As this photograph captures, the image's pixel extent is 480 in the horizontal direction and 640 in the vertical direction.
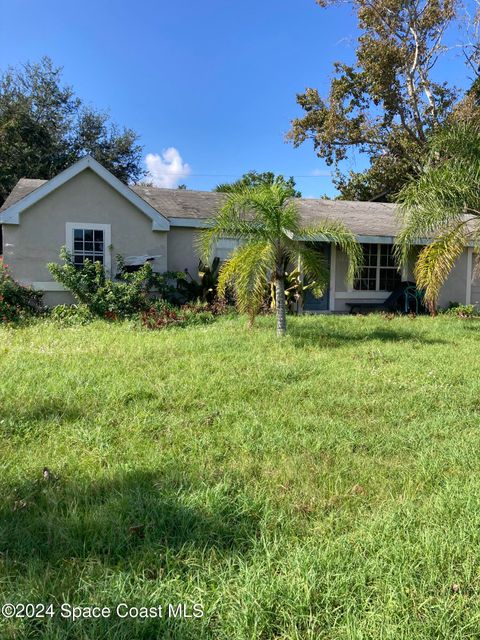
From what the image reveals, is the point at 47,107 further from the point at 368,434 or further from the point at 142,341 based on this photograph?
the point at 368,434

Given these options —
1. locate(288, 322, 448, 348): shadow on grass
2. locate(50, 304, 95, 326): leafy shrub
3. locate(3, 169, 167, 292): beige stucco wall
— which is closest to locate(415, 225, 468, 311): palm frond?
locate(288, 322, 448, 348): shadow on grass

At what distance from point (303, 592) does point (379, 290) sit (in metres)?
14.9

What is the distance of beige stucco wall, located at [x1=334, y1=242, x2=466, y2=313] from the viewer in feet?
52.1

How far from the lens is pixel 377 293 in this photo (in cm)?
1623

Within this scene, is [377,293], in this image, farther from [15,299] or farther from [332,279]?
[15,299]

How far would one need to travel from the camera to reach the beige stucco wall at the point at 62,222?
12250 mm

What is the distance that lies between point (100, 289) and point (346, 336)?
19.3ft

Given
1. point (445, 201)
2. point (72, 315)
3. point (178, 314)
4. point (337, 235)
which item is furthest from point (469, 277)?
point (72, 315)

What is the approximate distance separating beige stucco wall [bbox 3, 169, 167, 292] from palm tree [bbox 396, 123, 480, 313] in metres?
7.42

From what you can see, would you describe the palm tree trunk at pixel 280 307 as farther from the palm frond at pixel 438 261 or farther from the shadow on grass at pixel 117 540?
the shadow on grass at pixel 117 540

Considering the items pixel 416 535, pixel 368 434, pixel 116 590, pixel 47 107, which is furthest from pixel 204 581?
pixel 47 107

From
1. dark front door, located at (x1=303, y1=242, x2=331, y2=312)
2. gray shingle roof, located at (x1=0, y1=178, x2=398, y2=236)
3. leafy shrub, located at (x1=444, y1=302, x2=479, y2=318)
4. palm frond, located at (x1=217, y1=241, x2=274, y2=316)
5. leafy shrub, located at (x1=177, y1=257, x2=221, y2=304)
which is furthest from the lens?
dark front door, located at (x1=303, y1=242, x2=331, y2=312)

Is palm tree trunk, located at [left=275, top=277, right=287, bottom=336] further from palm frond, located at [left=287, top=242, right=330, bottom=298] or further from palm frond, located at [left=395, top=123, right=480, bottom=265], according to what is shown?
palm frond, located at [left=395, top=123, right=480, bottom=265]

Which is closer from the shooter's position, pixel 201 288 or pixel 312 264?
pixel 312 264
